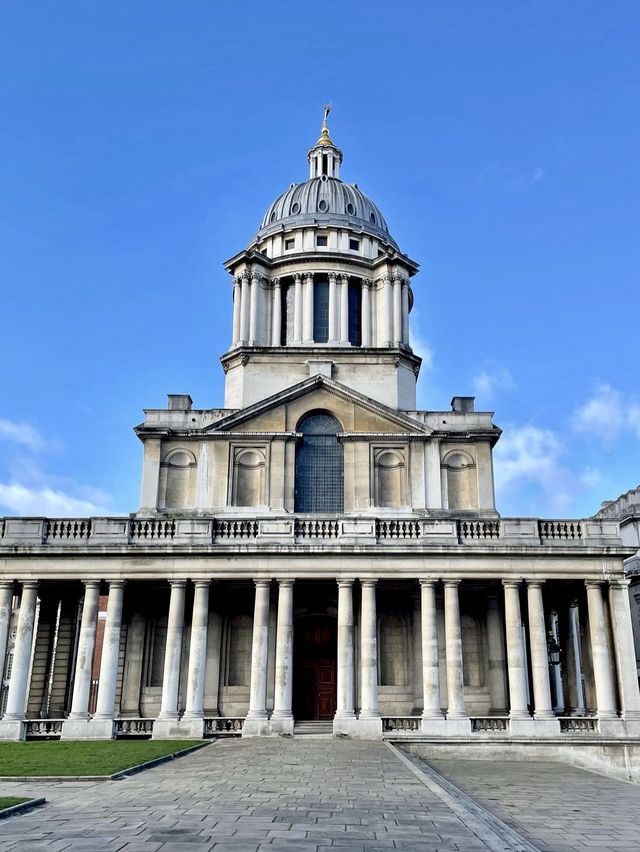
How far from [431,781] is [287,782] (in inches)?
122

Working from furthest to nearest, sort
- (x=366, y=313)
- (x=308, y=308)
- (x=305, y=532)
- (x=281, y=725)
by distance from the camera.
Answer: (x=366, y=313) → (x=308, y=308) → (x=305, y=532) → (x=281, y=725)

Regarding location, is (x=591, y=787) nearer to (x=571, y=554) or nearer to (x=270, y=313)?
(x=571, y=554)

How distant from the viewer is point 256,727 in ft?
92.4

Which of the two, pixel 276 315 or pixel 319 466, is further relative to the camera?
pixel 276 315

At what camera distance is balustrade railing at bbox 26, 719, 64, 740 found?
28547 mm

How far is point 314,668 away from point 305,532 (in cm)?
646

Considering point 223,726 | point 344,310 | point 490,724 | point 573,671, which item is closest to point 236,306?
point 344,310

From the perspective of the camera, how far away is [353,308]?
44688 millimetres

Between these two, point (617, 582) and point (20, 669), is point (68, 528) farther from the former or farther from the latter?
point (617, 582)

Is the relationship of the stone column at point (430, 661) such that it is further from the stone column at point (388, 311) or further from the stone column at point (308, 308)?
the stone column at point (308, 308)

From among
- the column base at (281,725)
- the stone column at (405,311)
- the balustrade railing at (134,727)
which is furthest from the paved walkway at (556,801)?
the stone column at (405,311)

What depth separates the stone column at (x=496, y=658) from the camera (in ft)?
106

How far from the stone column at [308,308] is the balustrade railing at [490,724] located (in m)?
21.2

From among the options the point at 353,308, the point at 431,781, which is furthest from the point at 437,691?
the point at 353,308
